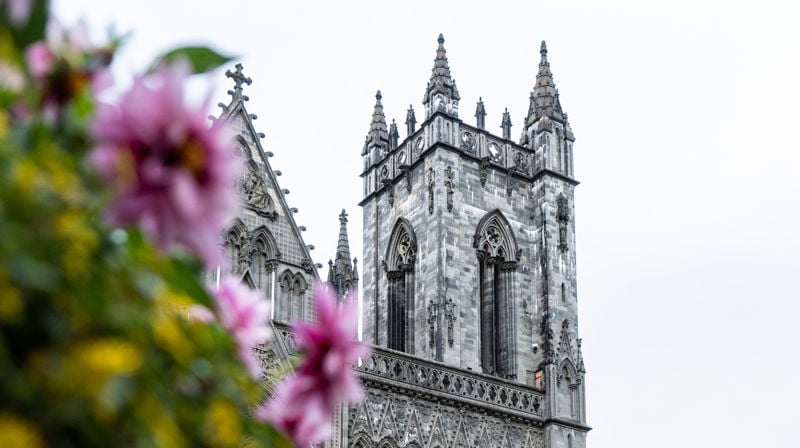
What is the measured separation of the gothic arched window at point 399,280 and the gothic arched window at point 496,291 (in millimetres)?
1776

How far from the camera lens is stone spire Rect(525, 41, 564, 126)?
30.9 metres

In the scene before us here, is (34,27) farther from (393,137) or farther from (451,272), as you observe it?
(393,137)

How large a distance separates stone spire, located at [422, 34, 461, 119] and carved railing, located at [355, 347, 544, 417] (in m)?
6.91

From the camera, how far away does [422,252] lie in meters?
28.8

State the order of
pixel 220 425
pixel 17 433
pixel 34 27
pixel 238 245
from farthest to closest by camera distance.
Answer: pixel 238 245 → pixel 34 27 → pixel 220 425 → pixel 17 433

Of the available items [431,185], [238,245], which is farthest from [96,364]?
[431,185]

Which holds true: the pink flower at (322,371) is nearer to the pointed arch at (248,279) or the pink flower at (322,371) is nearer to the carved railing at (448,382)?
the pointed arch at (248,279)

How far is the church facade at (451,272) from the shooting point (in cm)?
2416

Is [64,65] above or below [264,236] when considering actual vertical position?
below

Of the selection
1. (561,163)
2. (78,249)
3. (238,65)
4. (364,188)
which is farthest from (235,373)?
(364,188)

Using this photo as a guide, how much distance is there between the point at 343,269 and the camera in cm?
2725

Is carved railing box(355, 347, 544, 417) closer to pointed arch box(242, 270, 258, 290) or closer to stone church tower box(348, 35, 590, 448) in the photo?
stone church tower box(348, 35, 590, 448)

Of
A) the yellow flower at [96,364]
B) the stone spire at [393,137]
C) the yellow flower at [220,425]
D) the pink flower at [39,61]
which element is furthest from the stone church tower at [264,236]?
the yellow flower at [96,364]

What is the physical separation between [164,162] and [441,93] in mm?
27916
